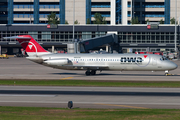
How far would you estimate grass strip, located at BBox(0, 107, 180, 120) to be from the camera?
16.8 meters

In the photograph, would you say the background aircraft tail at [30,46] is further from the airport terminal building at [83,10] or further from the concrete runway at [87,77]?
the airport terminal building at [83,10]

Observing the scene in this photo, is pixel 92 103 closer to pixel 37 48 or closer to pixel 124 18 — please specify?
pixel 37 48

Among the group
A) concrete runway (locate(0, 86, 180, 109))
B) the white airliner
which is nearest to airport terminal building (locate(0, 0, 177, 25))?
the white airliner

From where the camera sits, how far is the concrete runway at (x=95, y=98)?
21819 mm

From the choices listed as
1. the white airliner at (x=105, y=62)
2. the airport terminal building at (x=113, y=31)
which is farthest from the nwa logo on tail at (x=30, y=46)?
the airport terminal building at (x=113, y=31)

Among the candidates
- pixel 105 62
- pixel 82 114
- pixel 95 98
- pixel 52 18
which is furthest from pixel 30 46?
pixel 52 18

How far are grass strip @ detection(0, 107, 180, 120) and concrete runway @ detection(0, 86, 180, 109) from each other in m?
2.27

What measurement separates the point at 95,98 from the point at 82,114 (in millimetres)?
6749

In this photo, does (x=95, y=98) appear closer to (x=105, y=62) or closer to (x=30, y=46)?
(x=105, y=62)

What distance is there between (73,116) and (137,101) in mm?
7619

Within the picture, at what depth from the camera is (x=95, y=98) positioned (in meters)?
24.5

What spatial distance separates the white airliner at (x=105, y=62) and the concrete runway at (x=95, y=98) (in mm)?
15249

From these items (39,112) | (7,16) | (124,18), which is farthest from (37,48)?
(7,16)

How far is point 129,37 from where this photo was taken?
410 feet
